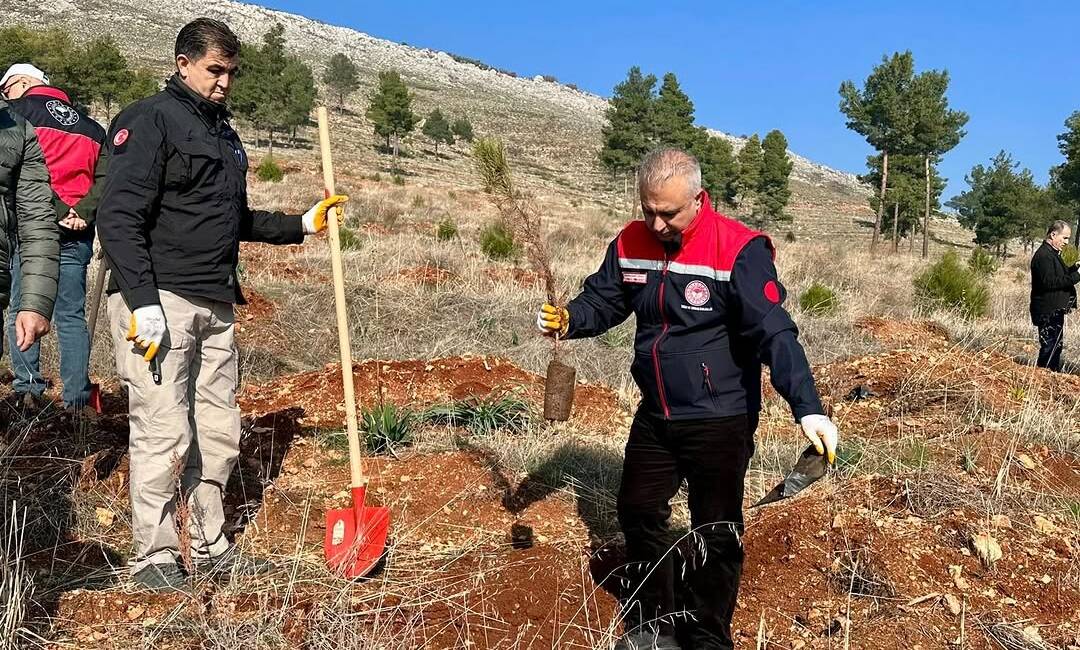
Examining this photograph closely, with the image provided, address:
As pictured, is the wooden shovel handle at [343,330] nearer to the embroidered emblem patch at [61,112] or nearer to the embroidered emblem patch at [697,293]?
the embroidered emblem patch at [697,293]

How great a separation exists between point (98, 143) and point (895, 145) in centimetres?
2975

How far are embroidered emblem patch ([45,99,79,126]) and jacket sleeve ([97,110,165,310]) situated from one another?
71.5 inches

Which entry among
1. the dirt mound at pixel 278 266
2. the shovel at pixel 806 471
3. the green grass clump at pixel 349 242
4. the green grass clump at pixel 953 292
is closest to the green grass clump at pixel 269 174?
the dirt mound at pixel 278 266

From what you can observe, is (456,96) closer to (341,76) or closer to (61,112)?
(341,76)

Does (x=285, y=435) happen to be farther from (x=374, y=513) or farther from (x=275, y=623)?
(x=275, y=623)

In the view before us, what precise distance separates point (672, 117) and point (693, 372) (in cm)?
3525

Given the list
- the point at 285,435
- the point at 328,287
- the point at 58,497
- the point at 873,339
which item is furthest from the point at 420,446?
the point at 873,339

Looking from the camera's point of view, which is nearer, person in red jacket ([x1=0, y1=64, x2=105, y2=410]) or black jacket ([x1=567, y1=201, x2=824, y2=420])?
black jacket ([x1=567, y1=201, x2=824, y2=420])

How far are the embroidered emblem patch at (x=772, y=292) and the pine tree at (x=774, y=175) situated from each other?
38676mm

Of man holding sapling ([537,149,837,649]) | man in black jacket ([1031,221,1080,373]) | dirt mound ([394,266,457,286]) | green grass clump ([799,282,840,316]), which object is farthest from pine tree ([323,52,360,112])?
man holding sapling ([537,149,837,649])

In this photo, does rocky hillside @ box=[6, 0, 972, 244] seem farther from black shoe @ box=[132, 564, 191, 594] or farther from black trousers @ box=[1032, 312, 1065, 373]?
black shoe @ box=[132, 564, 191, 594]

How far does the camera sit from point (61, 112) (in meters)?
4.25

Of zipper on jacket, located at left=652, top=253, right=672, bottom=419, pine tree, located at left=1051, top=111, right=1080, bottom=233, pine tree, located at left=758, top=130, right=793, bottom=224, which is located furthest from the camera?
pine tree, located at left=758, top=130, right=793, bottom=224

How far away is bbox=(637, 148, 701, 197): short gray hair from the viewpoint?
240cm
